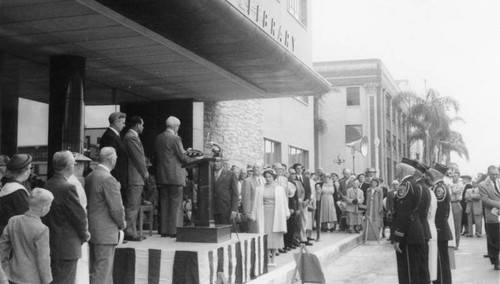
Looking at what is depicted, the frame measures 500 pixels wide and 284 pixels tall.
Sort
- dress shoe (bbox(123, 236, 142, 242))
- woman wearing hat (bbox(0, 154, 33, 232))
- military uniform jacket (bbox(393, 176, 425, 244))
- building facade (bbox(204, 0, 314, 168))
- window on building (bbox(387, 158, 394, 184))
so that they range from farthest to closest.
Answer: window on building (bbox(387, 158, 394, 184)) → building facade (bbox(204, 0, 314, 168)) → dress shoe (bbox(123, 236, 142, 242)) → military uniform jacket (bbox(393, 176, 425, 244)) → woman wearing hat (bbox(0, 154, 33, 232))

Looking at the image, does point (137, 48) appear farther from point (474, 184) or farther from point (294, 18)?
point (474, 184)

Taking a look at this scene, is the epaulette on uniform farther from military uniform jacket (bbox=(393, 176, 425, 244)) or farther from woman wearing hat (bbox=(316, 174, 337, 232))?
woman wearing hat (bbox=(316, 174, 337, 232))

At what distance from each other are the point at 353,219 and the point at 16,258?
14269 millimetres

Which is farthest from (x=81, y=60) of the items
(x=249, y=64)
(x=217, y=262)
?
(x=217, y=262)

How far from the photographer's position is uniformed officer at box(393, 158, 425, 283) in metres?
7.49

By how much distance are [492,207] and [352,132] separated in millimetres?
29722

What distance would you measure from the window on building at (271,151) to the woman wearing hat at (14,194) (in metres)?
16.5

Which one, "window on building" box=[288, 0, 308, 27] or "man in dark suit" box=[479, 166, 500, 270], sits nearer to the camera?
"man in dark suit" box=[479, 166, 500, 270]

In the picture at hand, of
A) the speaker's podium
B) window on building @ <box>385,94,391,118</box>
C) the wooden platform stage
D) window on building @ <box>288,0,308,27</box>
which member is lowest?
the wooden platform stage

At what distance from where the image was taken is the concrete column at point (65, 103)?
9.97 meters

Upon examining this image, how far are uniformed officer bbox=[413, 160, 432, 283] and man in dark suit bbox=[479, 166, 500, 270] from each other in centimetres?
393

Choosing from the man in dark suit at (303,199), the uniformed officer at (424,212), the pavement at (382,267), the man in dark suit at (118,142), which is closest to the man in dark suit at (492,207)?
the pavement at (382,267)

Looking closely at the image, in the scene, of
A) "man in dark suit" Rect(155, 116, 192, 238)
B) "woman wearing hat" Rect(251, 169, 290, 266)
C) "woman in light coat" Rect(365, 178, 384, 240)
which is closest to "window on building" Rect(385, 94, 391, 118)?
"woman in light coat" Rect(365, 178, 384, 240)

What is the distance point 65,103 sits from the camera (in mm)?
10008
